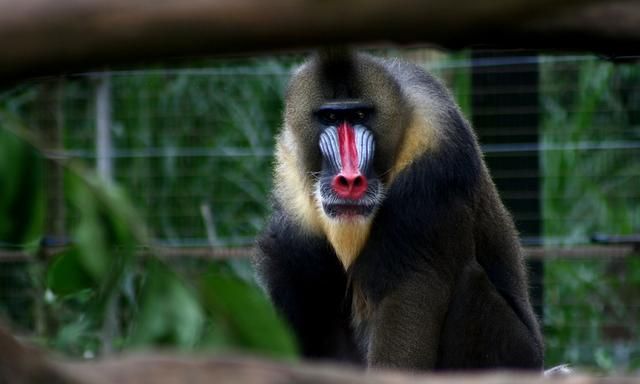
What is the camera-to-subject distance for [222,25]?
1031 mm

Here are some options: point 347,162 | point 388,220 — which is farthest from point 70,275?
point 388,220

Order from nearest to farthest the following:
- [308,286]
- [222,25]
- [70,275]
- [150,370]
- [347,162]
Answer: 1. [222,25]
2. [150,370]
3. [70,275]
4. [347,162]
5. [308,286]

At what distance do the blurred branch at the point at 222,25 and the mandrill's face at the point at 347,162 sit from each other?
2.26 metres

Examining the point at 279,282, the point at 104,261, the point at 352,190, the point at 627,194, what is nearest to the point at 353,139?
the point at 352,190

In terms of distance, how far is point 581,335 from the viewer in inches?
237

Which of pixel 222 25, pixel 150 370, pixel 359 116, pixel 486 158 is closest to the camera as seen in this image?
pixel 222 25

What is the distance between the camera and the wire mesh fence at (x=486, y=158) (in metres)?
6.03

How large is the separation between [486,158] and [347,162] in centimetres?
290

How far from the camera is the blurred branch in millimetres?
993

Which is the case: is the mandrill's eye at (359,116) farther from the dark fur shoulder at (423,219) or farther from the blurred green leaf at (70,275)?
the blurred green leaf at (70,275)

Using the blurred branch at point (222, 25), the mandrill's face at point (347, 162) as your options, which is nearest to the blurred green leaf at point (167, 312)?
the blurred branch at point (222, 25)

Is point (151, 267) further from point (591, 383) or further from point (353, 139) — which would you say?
point (353, 139)

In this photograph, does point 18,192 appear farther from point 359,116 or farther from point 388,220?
point 388,220

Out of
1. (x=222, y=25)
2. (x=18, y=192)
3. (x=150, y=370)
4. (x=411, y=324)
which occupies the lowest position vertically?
(x=411, y=324)
